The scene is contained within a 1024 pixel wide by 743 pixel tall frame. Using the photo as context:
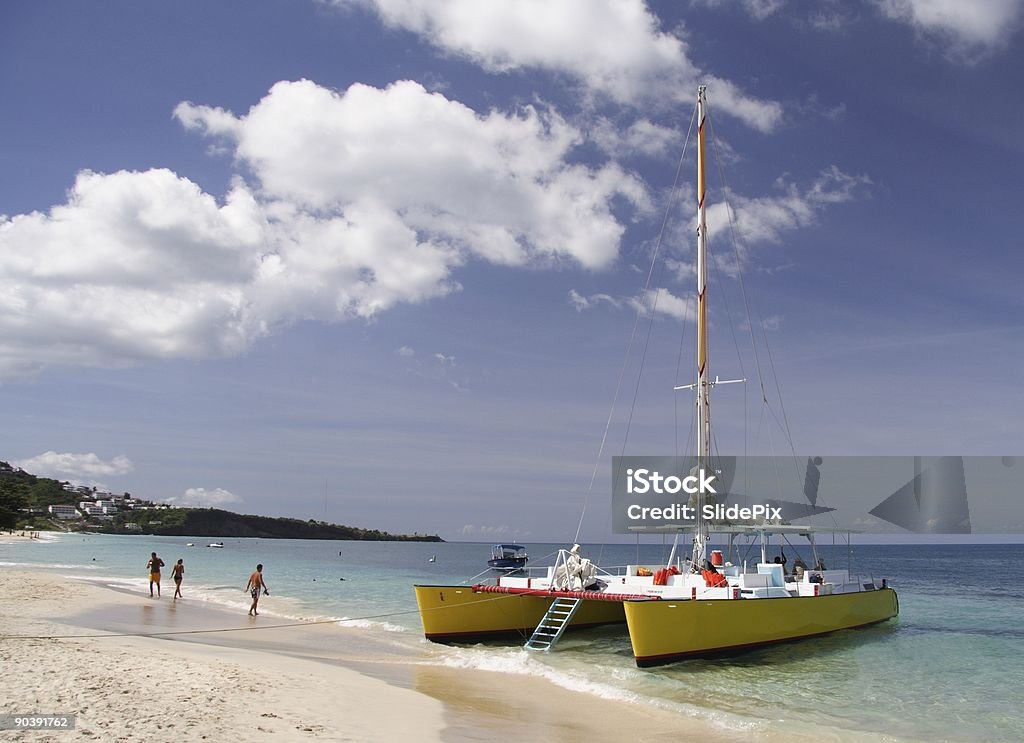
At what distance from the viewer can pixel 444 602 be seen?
1666cm

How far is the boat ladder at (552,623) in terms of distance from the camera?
51.9 ft

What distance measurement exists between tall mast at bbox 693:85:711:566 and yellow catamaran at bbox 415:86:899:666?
0.08ft

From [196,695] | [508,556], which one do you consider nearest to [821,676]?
[196,695]

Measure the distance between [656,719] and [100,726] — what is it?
723 centimetres

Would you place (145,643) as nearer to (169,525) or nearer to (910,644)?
(910,644)

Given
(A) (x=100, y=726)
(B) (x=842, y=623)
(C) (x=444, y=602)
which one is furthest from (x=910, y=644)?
(A) (x=100, y=726)

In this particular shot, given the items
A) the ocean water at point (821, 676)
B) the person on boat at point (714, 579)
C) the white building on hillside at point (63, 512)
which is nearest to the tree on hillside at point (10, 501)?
the ocean water at point (821, 676)

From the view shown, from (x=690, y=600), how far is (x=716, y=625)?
0.88 metres

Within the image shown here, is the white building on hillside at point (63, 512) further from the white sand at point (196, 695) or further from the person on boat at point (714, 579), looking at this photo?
the person on boat at point (714, 579)

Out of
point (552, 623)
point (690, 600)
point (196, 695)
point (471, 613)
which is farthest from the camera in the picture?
point (552, 623)

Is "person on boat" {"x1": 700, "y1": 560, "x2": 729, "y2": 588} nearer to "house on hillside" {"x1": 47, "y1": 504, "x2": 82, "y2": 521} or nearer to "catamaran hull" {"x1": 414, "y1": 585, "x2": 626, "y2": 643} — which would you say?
"catamaran hull" {"x1": 414, "y1": 585, "x2": 626, "y2": 643}

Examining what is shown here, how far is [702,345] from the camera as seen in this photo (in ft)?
62.5

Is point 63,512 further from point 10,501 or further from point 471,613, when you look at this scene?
point 471,613

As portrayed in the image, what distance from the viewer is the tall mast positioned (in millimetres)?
17984
